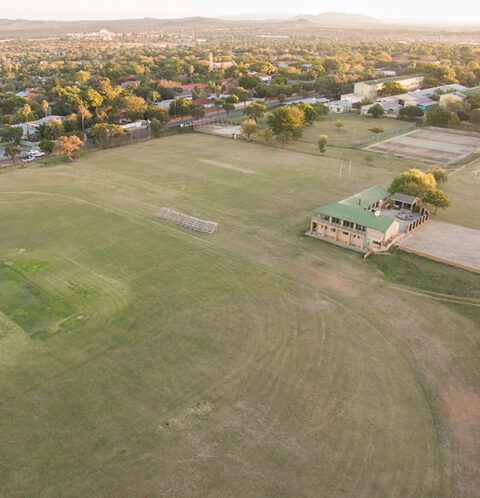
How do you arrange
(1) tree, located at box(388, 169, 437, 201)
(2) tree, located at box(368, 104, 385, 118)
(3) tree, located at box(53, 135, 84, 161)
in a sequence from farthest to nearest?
(2) tree, located at box(368, 104, 385, 118) → (3) tree, located at box(53, 135, 84, 161) → (1) tree, located at box(388, 169, 437, 201)

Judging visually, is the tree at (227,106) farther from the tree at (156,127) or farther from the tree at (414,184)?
the tree at (414,184)

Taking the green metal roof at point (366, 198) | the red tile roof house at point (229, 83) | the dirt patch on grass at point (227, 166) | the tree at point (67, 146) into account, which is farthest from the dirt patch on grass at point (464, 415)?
the red tile roof house at point (229, 83)

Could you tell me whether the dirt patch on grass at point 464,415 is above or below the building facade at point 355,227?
below

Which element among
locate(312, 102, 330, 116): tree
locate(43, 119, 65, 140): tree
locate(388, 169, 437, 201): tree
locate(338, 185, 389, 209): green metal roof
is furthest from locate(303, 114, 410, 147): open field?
locate(43, 119, 65, 140): tree

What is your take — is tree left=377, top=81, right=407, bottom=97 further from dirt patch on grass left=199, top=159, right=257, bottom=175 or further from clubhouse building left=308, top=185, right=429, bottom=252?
clubhouse building left=308, top=185, right=429, bottom=252

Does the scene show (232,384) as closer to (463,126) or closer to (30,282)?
(30,282)
